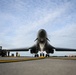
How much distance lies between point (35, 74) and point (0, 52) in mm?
38120

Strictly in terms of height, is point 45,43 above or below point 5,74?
above

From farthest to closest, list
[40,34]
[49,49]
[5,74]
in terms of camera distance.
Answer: [49,49]
[40,34]
[5,74]

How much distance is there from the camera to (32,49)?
42.3 meters

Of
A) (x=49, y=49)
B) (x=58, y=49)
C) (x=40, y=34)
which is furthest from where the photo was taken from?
(x=58, y=49)

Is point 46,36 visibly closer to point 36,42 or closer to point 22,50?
point 36,42

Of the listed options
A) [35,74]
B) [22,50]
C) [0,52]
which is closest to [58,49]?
[22,50]

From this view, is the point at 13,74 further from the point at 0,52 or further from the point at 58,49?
the point at 58,49

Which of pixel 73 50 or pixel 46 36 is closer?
pixel 46 36

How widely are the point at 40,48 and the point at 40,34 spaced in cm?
345

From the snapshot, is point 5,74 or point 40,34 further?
point 40,34

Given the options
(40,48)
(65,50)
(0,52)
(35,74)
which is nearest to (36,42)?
(40,48)

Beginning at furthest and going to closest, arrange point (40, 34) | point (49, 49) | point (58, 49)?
point (58, 49) → point (49, 49) → point (40, 34)

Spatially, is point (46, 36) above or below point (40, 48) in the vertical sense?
above

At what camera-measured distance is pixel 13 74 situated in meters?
5.41
